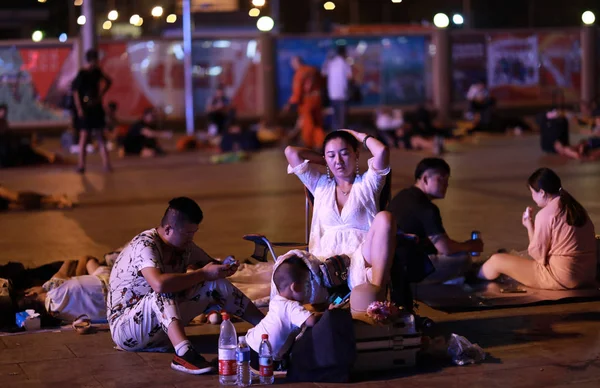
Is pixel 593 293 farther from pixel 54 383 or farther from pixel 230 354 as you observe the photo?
pixel 54 383

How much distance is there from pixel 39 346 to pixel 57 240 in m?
3.81

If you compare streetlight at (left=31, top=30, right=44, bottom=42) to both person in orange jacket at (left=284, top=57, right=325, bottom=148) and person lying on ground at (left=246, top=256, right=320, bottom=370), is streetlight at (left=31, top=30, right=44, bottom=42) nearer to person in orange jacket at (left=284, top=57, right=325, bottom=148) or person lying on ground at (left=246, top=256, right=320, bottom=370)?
person in orange jacket at (left=284, top=57, right=325, bottom=148)

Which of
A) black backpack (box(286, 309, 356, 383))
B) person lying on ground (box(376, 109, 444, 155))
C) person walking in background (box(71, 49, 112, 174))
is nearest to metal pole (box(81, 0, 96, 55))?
person walking in background (box(71, 49, 112, 174))

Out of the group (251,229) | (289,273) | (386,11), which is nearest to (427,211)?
(289,273)

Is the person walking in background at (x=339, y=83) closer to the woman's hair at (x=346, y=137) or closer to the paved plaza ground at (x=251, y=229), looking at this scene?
the paved plaza ground at (x=251, y=229)

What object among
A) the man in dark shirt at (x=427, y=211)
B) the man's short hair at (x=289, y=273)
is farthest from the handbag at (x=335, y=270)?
the man in dark shirt at (x=427, y=211)

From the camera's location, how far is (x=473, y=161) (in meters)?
16.4

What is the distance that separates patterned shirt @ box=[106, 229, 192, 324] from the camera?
5.69 meters

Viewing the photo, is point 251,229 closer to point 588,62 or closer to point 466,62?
point 466,62

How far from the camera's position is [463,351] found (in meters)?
5.54

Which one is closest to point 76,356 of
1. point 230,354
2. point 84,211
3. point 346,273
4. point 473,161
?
point 230,354

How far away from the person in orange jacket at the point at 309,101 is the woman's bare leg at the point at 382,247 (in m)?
13.4

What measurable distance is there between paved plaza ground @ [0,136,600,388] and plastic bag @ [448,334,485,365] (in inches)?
2.8

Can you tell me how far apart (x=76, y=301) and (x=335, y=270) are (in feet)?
5.88
